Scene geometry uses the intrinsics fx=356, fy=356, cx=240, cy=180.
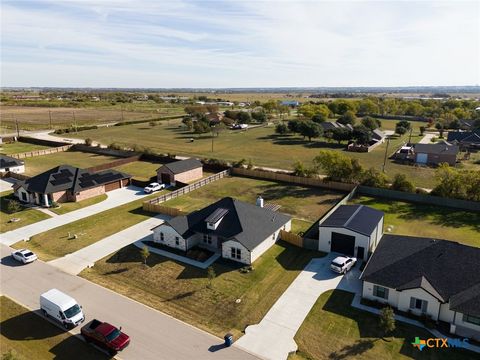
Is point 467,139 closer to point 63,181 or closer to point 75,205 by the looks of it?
point 75,205

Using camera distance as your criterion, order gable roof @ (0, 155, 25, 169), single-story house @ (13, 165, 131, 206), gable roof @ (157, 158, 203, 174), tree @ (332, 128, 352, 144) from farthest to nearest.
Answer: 1. tree @ (332, 128, 352, 144)
2. gable roof @ (0, 155, 25, 169)
3. gable roof @ (157, 158, 203, 174)
4. single-story house @ (13, 165, 131, 206)

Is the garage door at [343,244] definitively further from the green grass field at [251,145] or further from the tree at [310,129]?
the tree at [310,129]

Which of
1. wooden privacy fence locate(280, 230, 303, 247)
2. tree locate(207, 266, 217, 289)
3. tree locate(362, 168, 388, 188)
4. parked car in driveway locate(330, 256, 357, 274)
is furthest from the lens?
tree locate(362, 168, 388, 188)

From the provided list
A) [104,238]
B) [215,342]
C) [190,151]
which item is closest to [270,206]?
[104,238]

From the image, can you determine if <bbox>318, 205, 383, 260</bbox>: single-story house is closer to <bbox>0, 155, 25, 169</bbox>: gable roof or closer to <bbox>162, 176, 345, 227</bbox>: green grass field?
<bbox>162, 176, 345, 227</bbox>: green grass field

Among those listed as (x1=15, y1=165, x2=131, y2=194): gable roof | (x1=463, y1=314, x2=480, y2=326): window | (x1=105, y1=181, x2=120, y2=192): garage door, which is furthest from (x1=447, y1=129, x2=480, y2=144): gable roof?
(x1=15, y1=165, x2=131, y2=194): gable roof

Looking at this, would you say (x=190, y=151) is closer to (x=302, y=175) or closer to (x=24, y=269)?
(x=302, y=175)
